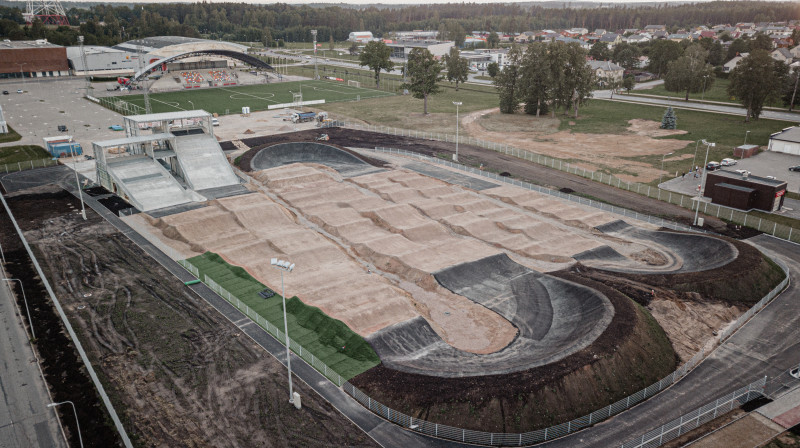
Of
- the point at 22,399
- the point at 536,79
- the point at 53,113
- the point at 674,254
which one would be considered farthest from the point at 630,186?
the point at 53,113

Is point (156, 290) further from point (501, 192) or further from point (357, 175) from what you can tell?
point (501, 192)

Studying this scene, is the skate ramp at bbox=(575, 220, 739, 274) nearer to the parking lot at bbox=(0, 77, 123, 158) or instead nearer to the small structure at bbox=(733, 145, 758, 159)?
the small structure at bbox=(733, 145, 758, 159)

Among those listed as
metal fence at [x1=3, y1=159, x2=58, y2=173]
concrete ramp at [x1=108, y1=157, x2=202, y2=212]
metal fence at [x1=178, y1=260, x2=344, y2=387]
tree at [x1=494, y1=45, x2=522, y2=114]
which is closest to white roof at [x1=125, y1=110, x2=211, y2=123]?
concrete ramp at [x1=108, y1=157, x2=202, y2=212]

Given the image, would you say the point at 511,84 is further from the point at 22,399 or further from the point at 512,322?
the point at 22,399

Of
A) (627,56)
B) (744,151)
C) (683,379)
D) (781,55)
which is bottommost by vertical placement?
(683,379)

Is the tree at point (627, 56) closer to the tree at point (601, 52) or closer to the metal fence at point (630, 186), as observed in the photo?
the tree at point (601, 52)

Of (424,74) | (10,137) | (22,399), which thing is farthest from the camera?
(424,74)

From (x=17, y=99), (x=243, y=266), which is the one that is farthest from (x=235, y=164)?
(x=17, y=99)
